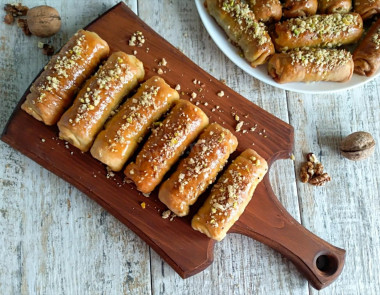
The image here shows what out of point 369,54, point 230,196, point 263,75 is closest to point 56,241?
point 230,196

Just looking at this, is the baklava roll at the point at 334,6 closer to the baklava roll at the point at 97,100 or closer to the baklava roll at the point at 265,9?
the baklava roll at the point at 265,9

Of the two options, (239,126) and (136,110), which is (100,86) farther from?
(239,126)

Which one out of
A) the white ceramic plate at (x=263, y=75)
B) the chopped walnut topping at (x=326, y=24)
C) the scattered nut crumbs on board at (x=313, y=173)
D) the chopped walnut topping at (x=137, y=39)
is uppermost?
the chopped walnut topping at (x=137, y=39)

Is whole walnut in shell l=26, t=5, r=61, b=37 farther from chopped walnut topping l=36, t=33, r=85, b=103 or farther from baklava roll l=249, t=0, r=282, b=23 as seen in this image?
baklava roll l=249, t=0, r=282, b=23

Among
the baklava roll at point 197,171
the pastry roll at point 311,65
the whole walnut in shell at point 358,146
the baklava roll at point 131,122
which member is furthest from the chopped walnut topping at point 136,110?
the whole walnut in shell at point 358,146

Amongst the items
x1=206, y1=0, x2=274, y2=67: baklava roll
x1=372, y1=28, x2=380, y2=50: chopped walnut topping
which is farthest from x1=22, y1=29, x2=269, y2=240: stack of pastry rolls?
x1=372, y1=28, x2=380, y2=50: chopped walnut topping
